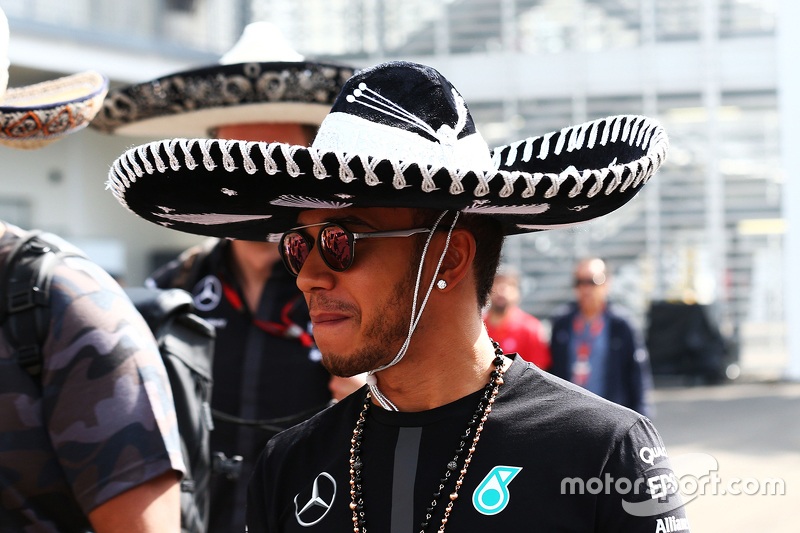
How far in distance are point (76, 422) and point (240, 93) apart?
1676 millimetres

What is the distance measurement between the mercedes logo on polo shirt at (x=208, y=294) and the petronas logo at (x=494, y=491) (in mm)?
1921

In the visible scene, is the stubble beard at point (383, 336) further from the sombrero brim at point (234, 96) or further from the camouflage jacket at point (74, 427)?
the sombrero brim at point (234, 96)

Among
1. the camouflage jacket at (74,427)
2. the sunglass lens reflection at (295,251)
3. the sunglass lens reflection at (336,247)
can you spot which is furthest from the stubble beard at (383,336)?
the camouflage jacket at (74,427)

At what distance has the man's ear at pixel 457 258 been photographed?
1885 mm

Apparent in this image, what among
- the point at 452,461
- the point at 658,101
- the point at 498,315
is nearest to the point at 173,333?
the point at 452,461

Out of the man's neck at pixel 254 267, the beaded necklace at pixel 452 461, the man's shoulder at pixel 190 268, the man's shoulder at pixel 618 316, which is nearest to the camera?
the beaded necklace at pixel 452 461

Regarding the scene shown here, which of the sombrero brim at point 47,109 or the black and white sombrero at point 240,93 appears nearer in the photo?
the sombrero brim at point 47,109

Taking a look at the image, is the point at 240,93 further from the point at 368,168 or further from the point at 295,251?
the point at 368,168

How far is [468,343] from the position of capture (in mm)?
1901

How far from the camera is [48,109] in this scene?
266cm

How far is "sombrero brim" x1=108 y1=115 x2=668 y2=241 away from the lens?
1.61 m

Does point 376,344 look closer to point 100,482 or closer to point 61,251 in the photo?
point 100,482

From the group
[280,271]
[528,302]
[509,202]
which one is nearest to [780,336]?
[528,302]

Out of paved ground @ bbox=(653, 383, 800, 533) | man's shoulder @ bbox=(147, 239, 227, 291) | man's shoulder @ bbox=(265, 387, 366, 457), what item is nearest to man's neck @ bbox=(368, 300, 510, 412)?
man's shoulder @ bbox=(265, 387, 366, 457)
